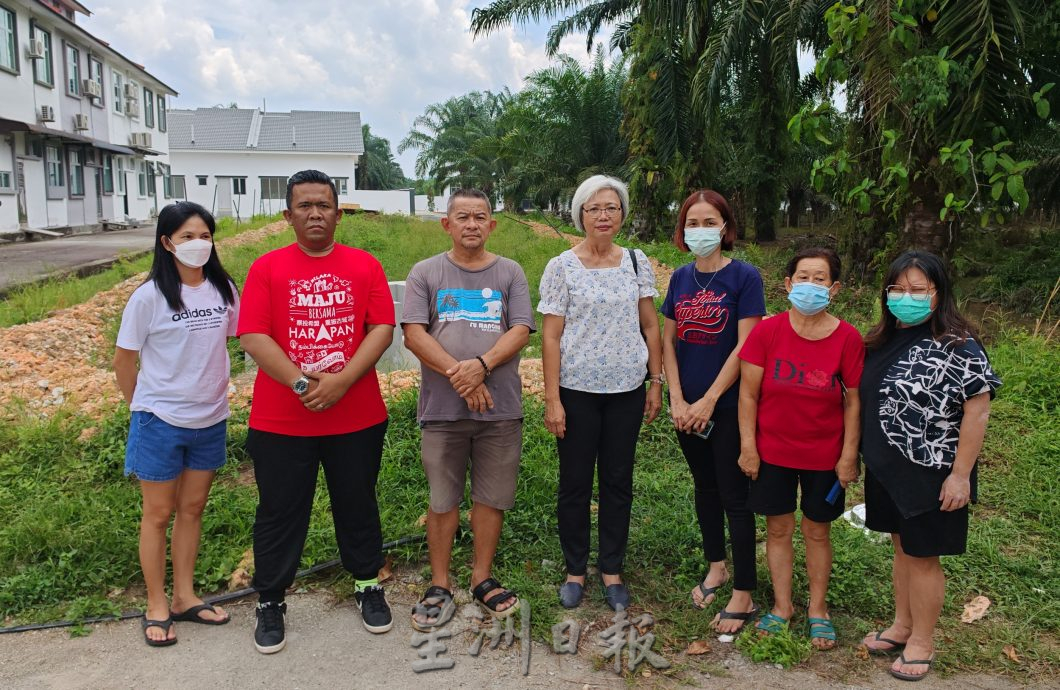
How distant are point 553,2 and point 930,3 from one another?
9.07 m

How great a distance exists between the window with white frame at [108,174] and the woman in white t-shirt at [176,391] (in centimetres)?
2834

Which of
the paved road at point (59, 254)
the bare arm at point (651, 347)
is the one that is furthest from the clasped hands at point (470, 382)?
the paved road at point (59, 254)

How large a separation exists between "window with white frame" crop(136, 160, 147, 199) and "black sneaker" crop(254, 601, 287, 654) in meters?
33.5

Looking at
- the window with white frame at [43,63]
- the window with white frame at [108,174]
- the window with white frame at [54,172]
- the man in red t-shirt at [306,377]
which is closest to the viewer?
the man in red t-shirt at [306,377]

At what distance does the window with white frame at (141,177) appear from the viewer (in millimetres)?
32406

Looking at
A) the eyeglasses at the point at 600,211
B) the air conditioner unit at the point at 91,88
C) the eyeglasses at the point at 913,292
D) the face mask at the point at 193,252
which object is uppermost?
the air conditioner unit at the point at 91,88

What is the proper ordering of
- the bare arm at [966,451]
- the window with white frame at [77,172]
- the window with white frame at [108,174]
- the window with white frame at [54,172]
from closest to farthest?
1. the bare arm at [966,451]
2. the window with white frame at [54,172]
3. the window with white frame at [77,172]
4. the window with white frame at [108,174]

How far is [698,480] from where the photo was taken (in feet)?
11.3

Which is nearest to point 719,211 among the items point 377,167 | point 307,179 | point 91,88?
point 307,179

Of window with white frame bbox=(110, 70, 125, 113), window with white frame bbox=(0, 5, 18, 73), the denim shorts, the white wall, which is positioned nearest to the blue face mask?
the denim shorts

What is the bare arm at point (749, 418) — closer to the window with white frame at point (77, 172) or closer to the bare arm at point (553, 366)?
the bare arm at point (553, 366)

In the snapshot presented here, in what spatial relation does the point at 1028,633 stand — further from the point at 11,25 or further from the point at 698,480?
the point at 11,25

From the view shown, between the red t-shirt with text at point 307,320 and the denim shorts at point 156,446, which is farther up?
the red t-shirt with text at point 307,320

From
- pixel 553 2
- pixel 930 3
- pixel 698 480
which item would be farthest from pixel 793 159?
pixel 698 480
